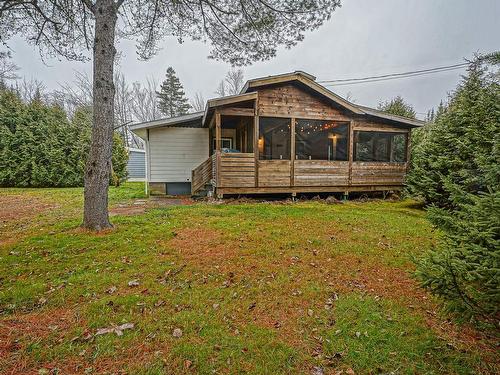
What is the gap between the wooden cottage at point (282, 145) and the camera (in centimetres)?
901

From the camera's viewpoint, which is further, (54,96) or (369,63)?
(369,63)

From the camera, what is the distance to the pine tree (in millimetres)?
31062

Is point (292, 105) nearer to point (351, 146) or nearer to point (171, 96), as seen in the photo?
point (351, 146)

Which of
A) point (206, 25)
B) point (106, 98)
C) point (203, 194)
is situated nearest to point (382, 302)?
point (106, 98)

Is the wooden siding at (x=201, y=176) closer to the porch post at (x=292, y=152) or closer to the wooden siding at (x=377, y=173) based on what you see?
the porch post at (x=292, y=152)

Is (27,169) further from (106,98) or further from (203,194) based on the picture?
(106,98)

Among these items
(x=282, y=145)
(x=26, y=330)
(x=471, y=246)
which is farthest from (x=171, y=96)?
(x=471, y=246)

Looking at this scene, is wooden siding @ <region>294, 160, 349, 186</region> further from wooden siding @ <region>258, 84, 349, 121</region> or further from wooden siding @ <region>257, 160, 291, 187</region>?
wooden siding @ <region>258, 84, 349, 121</region>

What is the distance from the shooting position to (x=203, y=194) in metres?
10.8

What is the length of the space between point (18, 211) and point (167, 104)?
26.9 metres

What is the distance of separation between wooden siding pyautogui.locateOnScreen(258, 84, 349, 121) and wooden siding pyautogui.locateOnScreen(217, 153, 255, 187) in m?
1.83

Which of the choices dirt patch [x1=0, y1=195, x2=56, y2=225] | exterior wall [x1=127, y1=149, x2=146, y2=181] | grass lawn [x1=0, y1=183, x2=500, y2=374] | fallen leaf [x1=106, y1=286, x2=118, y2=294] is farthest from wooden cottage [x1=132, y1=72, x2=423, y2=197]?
exterior wall [x1=127, y1=149, x2=146, y2=181]

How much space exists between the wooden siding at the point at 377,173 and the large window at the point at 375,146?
0.36 metres

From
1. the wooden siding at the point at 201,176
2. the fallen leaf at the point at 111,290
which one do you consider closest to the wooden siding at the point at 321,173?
the wooden siding at the point at 201,176
